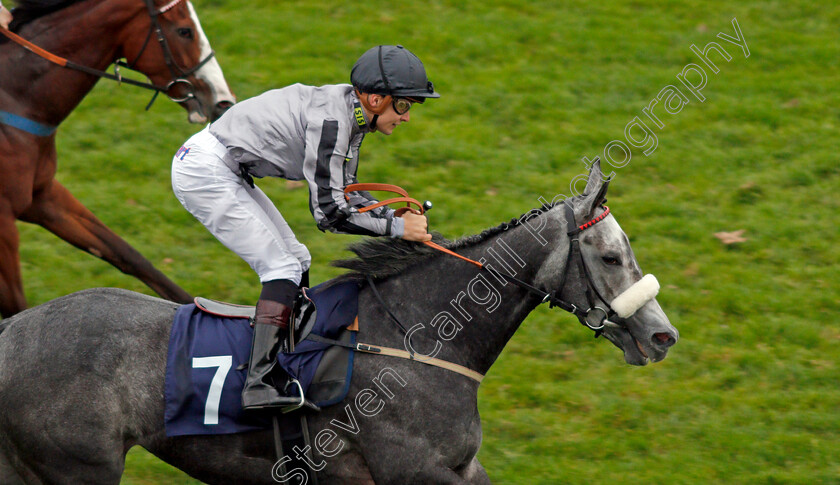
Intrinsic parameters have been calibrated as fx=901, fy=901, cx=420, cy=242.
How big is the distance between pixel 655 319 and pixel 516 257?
709 mm

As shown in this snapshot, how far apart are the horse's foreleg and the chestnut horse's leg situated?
0.29 metres

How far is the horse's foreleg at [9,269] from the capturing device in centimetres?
572

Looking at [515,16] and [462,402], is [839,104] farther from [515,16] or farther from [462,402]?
[462,402]

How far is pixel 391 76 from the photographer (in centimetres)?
421

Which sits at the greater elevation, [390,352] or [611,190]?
[390,352]

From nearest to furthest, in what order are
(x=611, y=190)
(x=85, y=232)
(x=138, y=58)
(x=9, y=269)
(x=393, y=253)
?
1. (x=393, y=253)
2. (x=9, y=269)
3. (x=85, y=232)
4. (x=138, y=58)
5. (x=611, y=190)

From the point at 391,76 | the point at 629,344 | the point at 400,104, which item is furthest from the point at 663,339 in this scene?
the point at 391,76

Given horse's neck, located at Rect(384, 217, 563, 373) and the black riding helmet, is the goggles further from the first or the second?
horse's neck, located at Rect(384, 217, 563, 373)

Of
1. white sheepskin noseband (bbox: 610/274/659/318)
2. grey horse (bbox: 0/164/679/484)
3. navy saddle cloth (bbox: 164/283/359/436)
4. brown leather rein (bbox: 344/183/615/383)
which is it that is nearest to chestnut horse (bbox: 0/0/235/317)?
grey horse (bbox: 0/164/679/484)

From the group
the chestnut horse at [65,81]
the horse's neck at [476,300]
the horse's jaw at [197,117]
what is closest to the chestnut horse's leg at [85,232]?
the chestnut horse at [65,81]

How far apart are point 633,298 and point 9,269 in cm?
396

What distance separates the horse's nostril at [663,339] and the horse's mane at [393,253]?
80cm

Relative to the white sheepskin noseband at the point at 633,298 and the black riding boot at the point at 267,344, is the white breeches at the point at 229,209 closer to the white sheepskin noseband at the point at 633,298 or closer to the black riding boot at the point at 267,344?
the black riding boot at the point at 267,344

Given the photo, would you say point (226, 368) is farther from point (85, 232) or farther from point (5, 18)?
point (5, 18)
